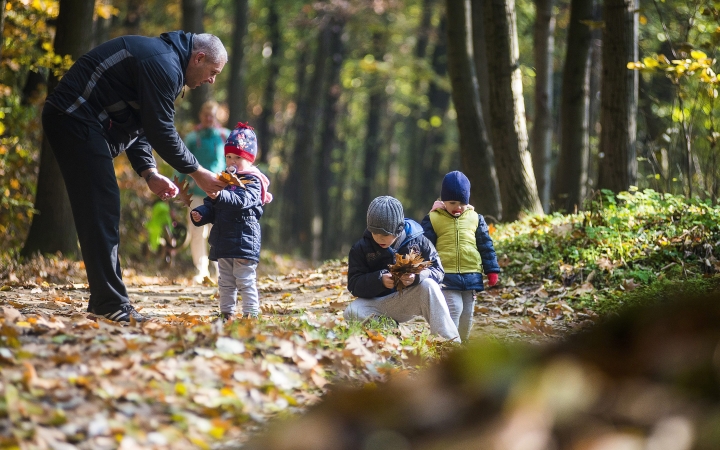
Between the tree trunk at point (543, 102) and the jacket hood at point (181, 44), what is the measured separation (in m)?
9.11

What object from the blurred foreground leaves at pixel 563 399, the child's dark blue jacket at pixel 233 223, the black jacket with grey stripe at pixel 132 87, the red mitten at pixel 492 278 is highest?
the black jacket with grey stripe at pixel 132 87

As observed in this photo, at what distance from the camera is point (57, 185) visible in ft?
36.8

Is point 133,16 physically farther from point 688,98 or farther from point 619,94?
point 688,98

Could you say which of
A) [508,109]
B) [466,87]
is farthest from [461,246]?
[466,87]

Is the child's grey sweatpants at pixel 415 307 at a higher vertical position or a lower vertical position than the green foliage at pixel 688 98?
lower

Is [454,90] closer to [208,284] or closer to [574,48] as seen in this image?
[574,48]

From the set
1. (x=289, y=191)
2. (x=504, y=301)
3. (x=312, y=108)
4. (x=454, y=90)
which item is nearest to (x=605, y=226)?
(x=504, y=301)

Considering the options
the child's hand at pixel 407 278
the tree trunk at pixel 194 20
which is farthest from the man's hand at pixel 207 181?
the tree trunk at pixel 194 20

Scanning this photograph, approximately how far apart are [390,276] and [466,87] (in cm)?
784

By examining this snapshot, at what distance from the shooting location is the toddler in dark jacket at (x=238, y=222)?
6.65 m

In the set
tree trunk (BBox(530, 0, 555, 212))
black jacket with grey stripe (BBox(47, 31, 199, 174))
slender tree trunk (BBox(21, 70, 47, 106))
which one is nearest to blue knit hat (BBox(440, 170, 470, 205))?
black jacket with grey stripe (BBox(47, 31, 199, 174))

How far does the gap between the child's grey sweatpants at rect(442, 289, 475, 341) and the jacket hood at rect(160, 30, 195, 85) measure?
9.47ft

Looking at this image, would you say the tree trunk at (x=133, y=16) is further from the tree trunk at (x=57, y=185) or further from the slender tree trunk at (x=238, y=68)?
the tree trunk at (x=57, y=185)

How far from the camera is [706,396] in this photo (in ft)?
6.18
